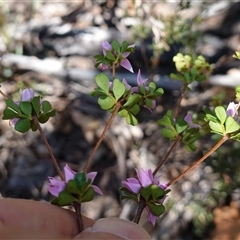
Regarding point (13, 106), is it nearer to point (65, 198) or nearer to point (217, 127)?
point (65, 198)

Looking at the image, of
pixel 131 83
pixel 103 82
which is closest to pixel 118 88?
pixel 103 82

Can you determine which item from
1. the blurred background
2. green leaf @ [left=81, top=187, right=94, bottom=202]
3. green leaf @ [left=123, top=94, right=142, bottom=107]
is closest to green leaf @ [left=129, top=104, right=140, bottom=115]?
green leaf @ [left=123, top=94, right=142, bottom=107]

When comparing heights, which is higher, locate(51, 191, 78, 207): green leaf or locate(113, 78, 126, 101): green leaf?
locate(113, 78, 126, 101): green leaf

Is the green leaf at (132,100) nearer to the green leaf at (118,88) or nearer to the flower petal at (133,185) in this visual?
the green leaf at (118,88)

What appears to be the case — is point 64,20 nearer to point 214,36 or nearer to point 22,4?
point 22,4

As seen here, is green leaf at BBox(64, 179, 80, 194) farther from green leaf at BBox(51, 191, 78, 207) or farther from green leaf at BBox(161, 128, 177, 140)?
green leaf at BBox(161, 128, 177, 140)

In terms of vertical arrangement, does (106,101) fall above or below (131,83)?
above

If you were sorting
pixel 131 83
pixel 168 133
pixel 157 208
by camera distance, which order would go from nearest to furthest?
pixel 157 208 < pixel 168 133 < pixel 131 83
